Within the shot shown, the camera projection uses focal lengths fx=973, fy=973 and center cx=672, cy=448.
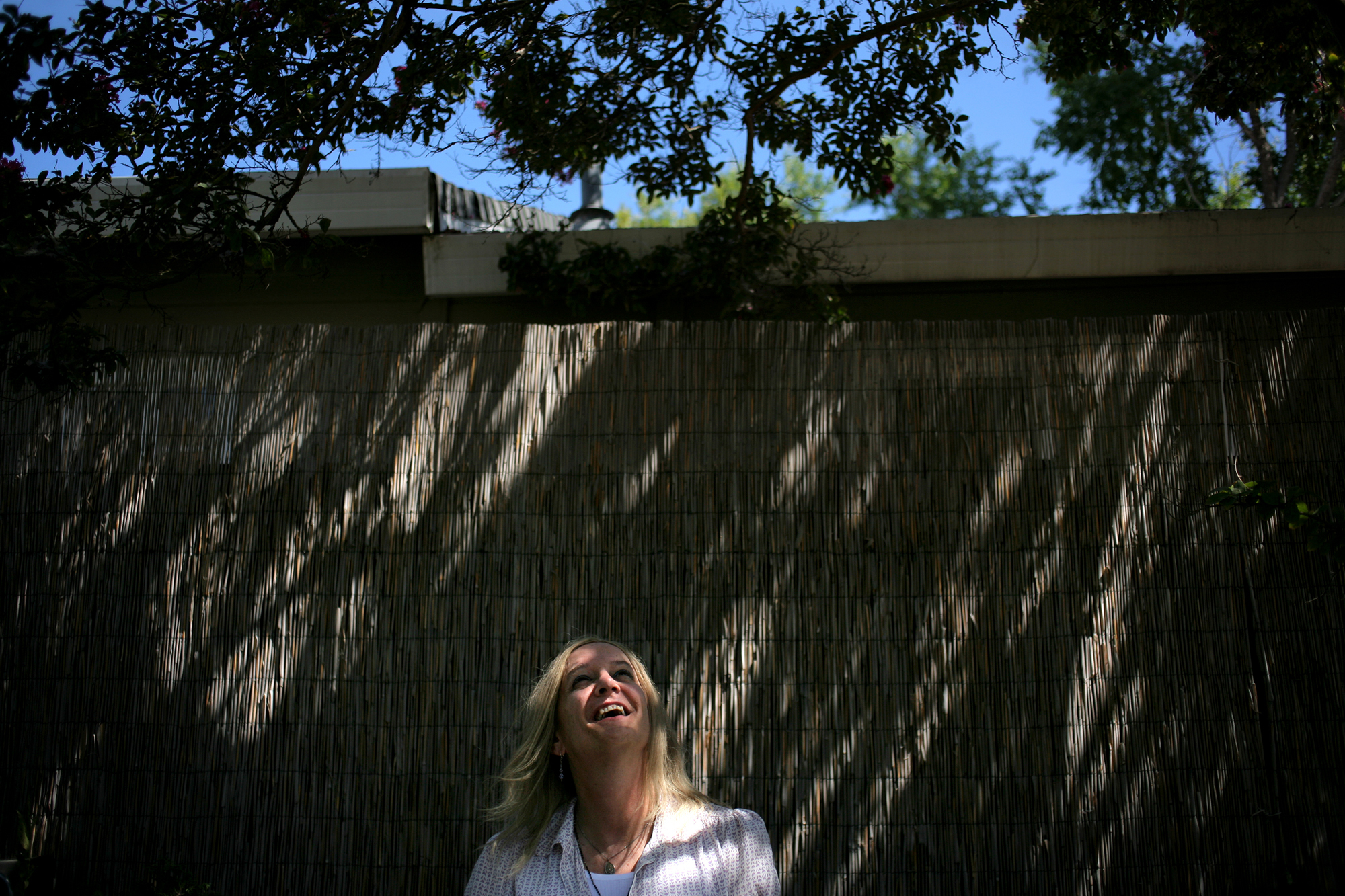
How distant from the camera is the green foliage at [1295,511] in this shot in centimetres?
293

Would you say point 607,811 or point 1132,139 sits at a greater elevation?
point 1132,139

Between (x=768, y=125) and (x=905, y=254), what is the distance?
3.08 feet

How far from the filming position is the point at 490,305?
5.16 meters

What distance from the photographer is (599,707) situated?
2.60 m

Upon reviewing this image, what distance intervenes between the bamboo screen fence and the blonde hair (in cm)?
67

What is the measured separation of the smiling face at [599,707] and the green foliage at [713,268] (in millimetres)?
2347

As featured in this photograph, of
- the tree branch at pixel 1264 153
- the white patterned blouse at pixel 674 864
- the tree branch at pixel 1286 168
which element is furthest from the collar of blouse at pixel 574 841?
the tree branch at pixel 1264 153

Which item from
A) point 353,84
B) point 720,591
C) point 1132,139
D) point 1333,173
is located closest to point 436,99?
point 353,84

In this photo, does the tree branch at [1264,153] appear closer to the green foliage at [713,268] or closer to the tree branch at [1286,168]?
the tree branch at [1286,168]

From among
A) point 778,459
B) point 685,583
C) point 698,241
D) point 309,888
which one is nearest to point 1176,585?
point 778,459

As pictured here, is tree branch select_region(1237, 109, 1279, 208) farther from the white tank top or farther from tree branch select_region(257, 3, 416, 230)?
the white tank top

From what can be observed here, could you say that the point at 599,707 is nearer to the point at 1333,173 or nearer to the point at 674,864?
the point at 674,864

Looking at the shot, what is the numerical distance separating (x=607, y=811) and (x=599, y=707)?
0.94ft

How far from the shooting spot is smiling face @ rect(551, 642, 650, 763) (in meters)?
2.58
